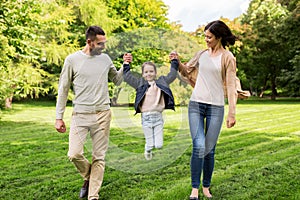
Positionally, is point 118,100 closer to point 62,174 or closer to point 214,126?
point 214,126

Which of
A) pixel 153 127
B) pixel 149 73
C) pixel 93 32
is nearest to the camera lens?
pixel 149 73

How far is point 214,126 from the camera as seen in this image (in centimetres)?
408

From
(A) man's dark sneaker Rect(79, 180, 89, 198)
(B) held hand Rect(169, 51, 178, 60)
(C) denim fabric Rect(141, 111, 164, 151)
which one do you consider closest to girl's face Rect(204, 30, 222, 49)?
(B) held hand Rect(169, 51, 178, 60)

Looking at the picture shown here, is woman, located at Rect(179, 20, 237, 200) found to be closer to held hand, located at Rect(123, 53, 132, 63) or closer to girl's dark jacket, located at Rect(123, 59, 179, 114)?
girl's dark jacket, located at Rect(123, 59, 179, 114)

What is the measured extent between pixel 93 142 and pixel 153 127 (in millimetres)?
697

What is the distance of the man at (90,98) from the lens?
3.93m

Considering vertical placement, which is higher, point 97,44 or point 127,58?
point 97,44

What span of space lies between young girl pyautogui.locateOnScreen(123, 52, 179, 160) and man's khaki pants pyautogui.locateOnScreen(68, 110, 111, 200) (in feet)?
1.44

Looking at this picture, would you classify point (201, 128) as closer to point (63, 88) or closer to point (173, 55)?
point (173, 55)

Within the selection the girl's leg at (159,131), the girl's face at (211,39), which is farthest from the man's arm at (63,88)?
the girl's face at (211,39)

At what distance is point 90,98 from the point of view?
3963 mm

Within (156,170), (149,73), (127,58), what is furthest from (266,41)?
(149,73)

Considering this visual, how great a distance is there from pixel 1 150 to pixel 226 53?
18.4 feet

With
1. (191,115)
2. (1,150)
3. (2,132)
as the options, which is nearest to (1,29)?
(2,132)
